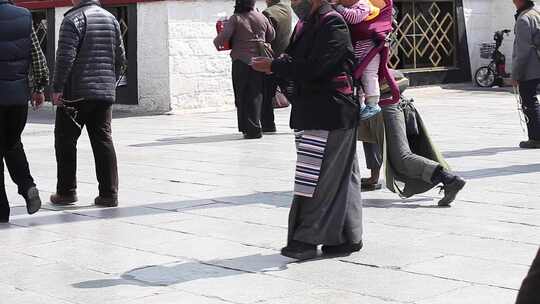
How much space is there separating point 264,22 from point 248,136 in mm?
1505

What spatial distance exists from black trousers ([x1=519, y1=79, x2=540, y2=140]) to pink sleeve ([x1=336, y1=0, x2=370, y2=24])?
18.2ft

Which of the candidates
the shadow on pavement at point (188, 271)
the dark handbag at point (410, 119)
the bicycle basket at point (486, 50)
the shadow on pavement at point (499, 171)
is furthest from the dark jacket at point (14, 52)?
the bicycle basket at point (486, 50)

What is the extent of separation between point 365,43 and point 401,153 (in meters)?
1.36

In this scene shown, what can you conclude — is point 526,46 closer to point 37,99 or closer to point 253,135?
point 253,135

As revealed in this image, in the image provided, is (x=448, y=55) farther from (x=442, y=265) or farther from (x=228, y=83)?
(x=442, y=265)

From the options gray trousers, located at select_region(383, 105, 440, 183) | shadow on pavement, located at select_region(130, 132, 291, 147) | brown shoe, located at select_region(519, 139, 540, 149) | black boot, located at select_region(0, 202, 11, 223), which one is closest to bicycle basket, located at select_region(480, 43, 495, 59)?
shadow on pavement, located at select_region(130, 132, 291, 147)

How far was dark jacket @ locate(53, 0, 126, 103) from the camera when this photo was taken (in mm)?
7941

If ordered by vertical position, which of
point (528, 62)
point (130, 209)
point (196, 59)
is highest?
point (528, 62)

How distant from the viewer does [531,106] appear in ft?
38.7

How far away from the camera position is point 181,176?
9.88 meters

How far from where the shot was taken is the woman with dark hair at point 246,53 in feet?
42.6

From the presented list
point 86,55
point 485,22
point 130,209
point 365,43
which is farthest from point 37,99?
point 485,22

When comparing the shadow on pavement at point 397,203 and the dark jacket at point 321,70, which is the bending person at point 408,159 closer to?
the shadow on pavement at point 397,203

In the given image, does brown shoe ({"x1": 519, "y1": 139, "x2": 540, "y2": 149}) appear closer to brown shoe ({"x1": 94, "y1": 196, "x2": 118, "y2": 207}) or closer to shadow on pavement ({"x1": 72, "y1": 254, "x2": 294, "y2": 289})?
brown shoe ({"x1": 94, "y1": 196, "x2": 118, "y2": 207})
